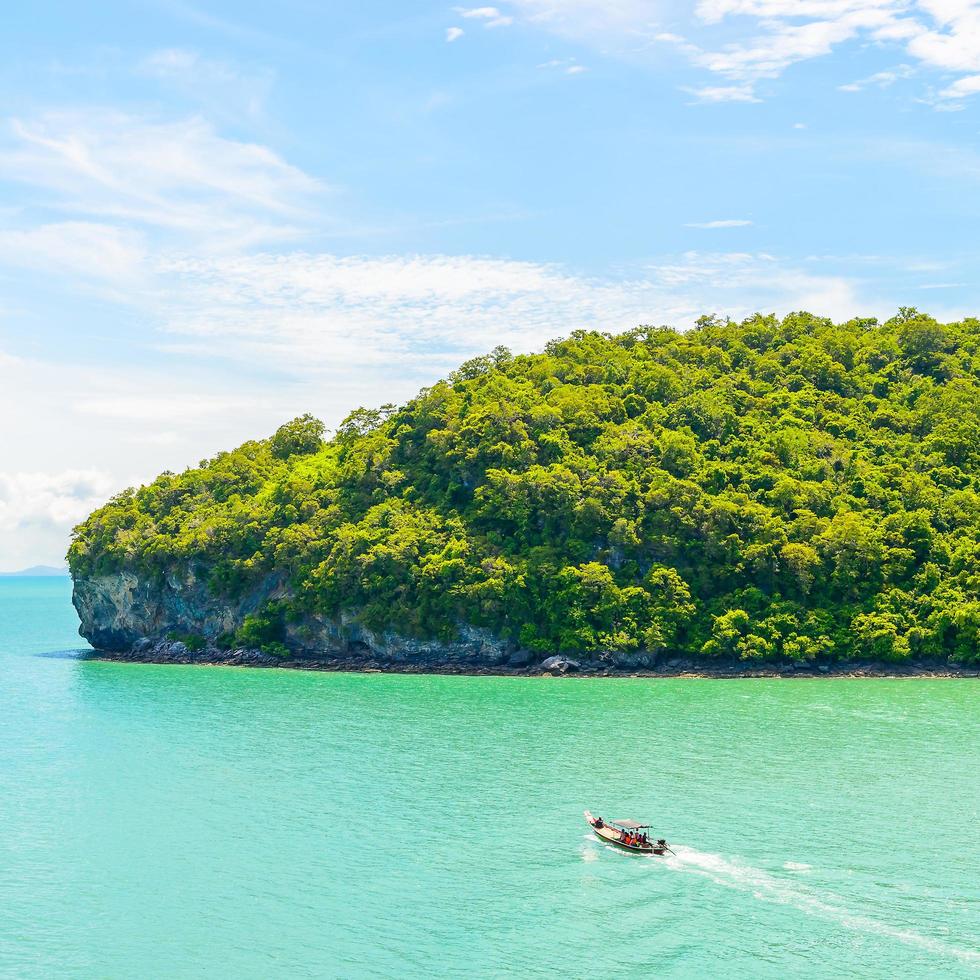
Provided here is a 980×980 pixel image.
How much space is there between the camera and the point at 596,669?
56188 mm

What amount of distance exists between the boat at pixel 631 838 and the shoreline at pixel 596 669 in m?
29.4

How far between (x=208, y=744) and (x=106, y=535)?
37.0 metres

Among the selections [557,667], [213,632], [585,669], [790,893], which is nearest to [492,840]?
[790,893]

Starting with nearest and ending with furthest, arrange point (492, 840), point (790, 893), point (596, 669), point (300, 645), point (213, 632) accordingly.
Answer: point (790, 893) → point (492, 840) → point (596, 669) → point (300, 645) → point (213, 632)

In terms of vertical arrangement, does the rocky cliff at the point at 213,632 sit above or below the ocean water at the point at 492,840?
above

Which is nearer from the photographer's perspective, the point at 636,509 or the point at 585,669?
the point at 585,669

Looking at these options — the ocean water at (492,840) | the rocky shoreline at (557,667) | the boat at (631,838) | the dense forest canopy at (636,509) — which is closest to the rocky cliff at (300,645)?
the rocky shoreline at (557,667)

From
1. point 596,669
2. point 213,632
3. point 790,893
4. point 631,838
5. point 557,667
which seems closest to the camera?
point 790,893

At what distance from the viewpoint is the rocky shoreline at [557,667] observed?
53.5 meters

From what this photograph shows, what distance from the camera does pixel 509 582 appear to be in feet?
191

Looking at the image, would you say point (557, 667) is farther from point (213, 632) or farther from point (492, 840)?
point (492, 840)

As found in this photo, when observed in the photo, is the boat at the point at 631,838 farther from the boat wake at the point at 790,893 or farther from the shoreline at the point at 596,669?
the shoreline at the point at 596,669

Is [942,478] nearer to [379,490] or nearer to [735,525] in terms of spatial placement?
[735,525]

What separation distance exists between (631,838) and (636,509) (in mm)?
37034
